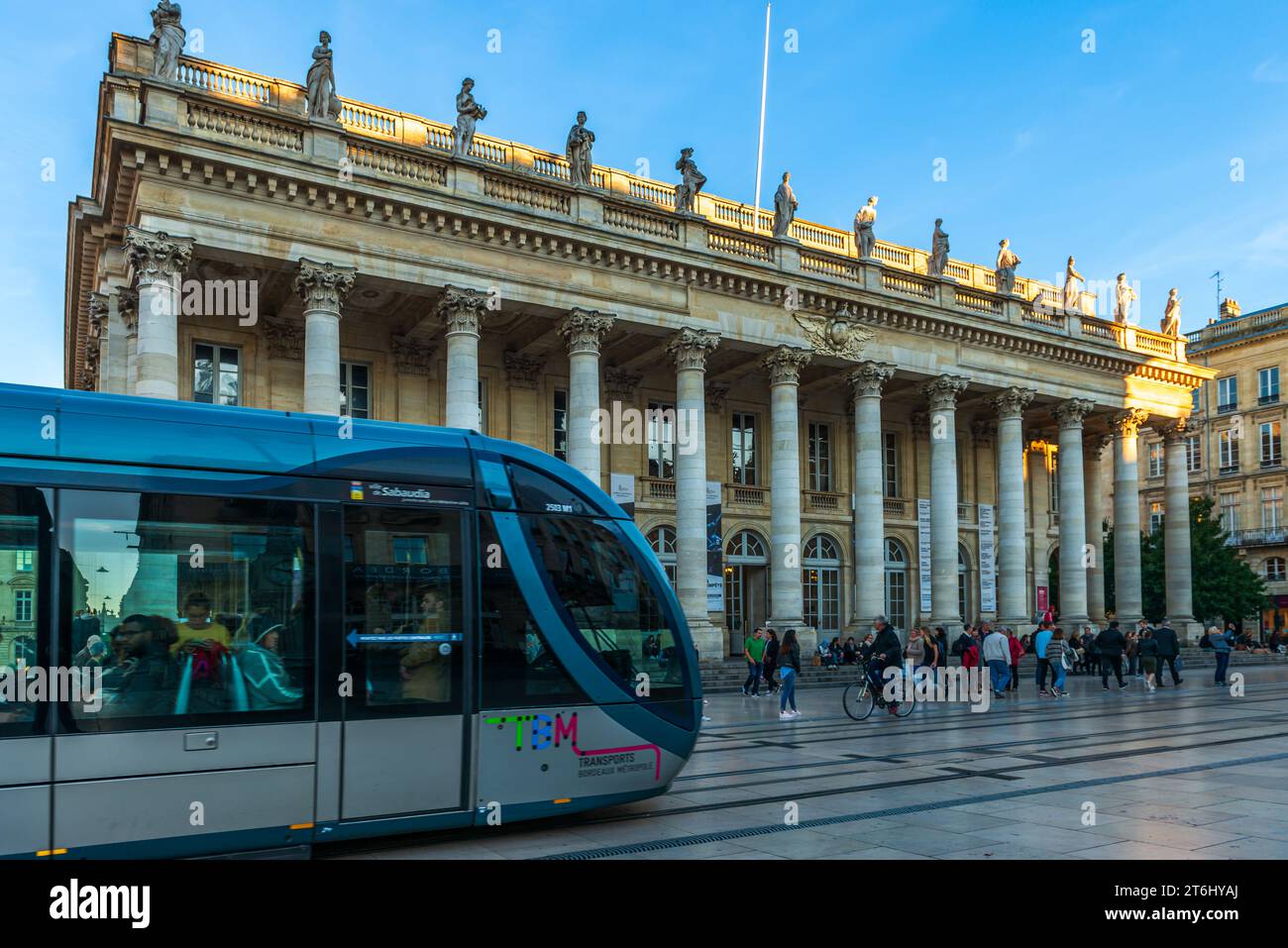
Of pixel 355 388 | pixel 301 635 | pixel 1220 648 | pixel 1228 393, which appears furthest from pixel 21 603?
pixel 1228 393

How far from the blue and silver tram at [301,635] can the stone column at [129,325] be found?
1737 centimetres

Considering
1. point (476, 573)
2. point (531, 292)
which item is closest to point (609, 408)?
point (531, 292)

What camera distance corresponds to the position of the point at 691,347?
29250 millimetres

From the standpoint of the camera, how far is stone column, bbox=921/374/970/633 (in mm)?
34062

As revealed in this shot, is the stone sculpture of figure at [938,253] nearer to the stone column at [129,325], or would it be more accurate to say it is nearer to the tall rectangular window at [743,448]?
the tall rectangular window at [743,448]

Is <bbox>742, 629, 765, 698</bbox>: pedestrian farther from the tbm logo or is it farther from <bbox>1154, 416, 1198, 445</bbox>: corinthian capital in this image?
<bbox>1154, 416, 1198, 445</bbox>: corinthian capital

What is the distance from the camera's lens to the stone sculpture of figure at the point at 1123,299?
41594 millimetres

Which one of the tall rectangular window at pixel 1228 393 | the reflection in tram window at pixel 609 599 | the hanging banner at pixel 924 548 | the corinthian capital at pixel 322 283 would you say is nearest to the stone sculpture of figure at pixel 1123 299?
the hanging banner at pixel 924 548

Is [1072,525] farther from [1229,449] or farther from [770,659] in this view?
[1229,449]

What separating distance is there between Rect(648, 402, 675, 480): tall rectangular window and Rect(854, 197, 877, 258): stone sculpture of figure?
25.3 feet

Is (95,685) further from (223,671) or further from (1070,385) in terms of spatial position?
(1070,385)

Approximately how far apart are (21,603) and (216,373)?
66.4ft
